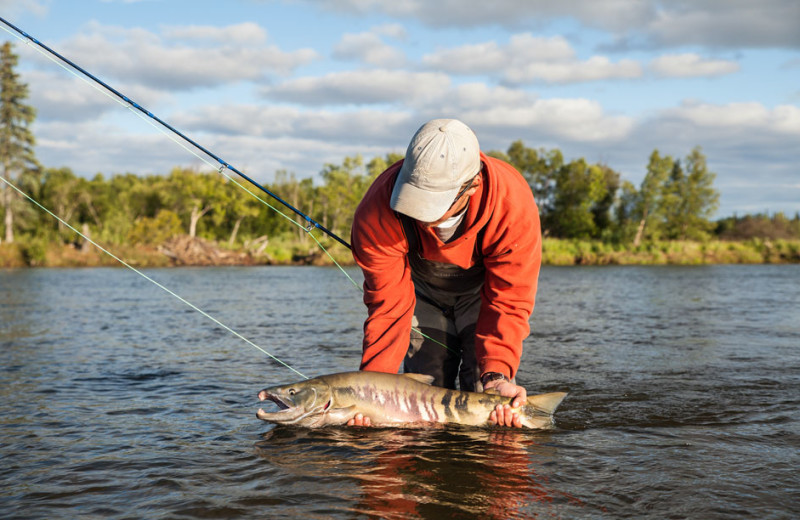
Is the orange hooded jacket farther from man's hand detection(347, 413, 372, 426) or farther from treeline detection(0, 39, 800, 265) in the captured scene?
treeline detection(0, 39, 800, 265)

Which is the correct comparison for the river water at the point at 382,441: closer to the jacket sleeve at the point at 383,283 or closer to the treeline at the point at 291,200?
the jacket sleeve at the point at 383,283

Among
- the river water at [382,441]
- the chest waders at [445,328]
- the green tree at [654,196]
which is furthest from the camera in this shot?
the green tree at [654,196]

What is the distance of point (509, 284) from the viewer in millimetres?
4578

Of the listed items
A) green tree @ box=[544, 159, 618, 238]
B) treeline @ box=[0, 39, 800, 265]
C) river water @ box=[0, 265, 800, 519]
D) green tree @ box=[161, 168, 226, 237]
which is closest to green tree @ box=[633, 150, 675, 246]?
treeline @ box=[0, 39, 800, 265]

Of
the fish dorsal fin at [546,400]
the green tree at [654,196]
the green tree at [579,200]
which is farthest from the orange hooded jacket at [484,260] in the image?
the green tree at [579,200]

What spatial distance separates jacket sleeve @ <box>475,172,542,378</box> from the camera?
4.36 meters

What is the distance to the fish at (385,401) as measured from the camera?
15.4 ft

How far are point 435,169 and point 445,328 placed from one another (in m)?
2.12

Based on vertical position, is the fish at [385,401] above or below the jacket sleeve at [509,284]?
below

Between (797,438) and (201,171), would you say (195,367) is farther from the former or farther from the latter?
(201,171)

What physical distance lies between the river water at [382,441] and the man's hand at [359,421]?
0.20 m

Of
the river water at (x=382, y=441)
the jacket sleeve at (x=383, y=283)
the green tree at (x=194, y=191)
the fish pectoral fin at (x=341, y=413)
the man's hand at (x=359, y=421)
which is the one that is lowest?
the river water at (x=382, y=441)

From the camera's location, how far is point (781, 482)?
4.20 m

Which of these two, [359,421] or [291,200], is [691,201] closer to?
[291,200]
